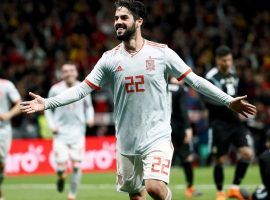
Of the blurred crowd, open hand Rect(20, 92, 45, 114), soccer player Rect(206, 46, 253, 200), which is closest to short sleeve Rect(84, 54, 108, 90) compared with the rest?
open hand Rect(20, 92, 45, 114)

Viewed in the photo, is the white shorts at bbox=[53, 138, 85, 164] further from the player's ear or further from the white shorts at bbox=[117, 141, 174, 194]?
the player's ear

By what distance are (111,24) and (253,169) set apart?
9.01 m

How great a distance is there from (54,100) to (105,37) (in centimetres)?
1925

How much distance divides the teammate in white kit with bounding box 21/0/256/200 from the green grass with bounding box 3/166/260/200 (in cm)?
567

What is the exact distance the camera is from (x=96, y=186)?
17641 millimetres

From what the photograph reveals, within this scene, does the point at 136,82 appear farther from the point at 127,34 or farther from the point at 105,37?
the point at 105,37

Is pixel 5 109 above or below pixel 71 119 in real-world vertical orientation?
above

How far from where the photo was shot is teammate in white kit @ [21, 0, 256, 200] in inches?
349

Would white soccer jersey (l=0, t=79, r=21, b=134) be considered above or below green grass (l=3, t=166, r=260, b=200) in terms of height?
above

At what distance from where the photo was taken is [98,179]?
1969 cm

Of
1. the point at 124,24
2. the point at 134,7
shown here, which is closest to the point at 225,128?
the point at 134,7

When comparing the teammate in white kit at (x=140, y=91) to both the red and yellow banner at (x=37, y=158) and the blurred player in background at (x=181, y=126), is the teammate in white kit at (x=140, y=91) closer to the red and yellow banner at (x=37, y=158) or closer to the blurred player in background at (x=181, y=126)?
the blurred player in background at (x=181, y=126)

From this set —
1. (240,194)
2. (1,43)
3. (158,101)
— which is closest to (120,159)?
(158,101)

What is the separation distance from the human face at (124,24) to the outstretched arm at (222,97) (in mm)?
821
